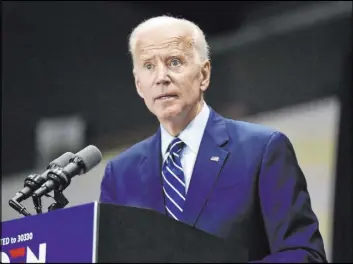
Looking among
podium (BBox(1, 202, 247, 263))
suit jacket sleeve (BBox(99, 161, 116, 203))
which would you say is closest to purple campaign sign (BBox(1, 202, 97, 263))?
podium (BBox(1, 202, 247, 263))

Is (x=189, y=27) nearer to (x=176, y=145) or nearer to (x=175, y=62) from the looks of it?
(x=175, y=62)

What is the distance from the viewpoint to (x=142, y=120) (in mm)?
2678

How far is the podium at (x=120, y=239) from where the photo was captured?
1.60 m

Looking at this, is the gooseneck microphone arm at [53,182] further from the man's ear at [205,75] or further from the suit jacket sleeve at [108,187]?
the man's ear at [205,75]

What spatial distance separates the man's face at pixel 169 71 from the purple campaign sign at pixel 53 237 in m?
0.68

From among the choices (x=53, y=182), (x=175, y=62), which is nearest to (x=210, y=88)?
(x=175, y=62)

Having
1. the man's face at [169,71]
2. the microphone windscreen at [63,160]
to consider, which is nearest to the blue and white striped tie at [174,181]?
Answer: the man's face at [169,71]

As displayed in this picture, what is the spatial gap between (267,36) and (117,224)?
185 centimetres

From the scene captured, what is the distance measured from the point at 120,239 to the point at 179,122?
2.41 feet

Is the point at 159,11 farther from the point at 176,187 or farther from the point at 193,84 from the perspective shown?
the point at 176,187

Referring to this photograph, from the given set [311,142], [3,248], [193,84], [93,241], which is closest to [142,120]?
[193,84]

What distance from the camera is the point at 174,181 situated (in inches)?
86.9

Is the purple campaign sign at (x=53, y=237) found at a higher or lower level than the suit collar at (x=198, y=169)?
lower

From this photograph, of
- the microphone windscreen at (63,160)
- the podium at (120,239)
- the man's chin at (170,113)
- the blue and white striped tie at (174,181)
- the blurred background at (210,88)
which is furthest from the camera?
the blurred background at (210,88)
